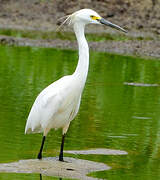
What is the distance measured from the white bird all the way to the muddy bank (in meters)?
13.4

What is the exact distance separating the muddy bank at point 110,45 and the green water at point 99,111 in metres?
1.68

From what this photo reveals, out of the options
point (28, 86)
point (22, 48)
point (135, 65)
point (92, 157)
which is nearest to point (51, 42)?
point (22, 48)

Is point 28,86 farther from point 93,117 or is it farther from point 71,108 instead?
point 71,108

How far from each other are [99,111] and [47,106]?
415 cm

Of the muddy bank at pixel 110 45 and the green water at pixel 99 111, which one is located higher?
the muddy bank at pixel 110 45

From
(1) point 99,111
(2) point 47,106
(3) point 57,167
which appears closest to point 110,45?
(1) point 99,111

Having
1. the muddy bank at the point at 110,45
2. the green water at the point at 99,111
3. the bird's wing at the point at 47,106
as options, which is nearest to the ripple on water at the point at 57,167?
the green water at the point at 99,111

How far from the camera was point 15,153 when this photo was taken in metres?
9.44

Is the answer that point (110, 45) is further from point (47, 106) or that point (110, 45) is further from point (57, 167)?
point (57, 167)

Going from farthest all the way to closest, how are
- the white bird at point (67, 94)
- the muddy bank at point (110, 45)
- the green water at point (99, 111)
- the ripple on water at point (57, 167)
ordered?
the muddy bank at point (110, 45) < the green water at point (99, 111) < the white bird at point (67, 94) < the ripple on water at point (57, 167)

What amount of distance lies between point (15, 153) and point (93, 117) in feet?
10.4

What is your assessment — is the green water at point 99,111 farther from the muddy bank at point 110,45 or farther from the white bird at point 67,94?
the muddy bank at point 110,45

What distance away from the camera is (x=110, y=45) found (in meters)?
24.5

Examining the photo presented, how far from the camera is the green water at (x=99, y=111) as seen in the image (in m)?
9.45
